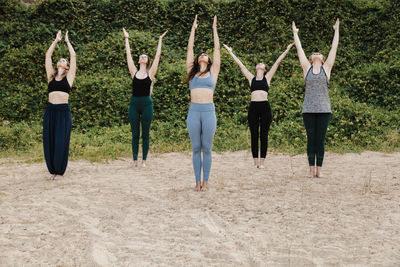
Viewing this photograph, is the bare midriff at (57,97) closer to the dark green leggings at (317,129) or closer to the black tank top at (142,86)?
the black tank top at (142,86)

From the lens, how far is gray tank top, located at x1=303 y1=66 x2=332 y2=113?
589 centimetres

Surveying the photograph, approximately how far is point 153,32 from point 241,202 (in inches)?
476

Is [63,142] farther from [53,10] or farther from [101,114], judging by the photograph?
[53,10]

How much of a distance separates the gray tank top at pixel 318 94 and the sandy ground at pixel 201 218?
49.2 inches

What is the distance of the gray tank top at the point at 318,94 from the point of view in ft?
19.3

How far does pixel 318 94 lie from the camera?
5.92 m

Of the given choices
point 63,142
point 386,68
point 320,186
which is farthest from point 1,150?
point 386,68

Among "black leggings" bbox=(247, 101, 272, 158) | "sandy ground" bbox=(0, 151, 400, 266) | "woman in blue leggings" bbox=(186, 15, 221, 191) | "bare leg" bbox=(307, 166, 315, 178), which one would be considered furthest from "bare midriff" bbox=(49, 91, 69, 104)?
"bare leg" bbox=(307, 166, 315, 178)

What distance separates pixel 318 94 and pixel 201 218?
3.01 m

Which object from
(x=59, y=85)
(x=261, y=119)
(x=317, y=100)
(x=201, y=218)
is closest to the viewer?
(x=201, y=218)

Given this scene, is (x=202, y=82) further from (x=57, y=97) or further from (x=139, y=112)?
(x=57, y=97)

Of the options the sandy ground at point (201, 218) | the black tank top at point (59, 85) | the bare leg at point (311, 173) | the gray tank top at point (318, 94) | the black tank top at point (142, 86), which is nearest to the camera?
the sandy ground at point (201, 218)

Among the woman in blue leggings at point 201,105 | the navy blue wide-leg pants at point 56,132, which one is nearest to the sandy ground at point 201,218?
the navy blue wide-leg pants at point 56,132

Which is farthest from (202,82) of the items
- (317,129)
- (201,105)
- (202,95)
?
(317,129)
